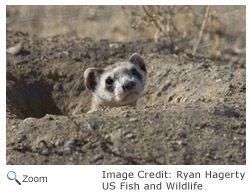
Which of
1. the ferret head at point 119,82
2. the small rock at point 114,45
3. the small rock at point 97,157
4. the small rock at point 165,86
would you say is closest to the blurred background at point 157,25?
the small rock at point 114,45

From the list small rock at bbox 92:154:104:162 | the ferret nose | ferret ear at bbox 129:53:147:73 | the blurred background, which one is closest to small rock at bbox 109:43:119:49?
the blurred background

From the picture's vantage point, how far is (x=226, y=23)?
693cm

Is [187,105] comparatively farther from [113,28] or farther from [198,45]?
[113,28]

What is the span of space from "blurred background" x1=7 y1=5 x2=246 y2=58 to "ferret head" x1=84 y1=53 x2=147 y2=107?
109cm

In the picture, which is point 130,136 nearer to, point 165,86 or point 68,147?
point 68,147

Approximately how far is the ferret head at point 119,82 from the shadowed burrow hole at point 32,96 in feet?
2.83

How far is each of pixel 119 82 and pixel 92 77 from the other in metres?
0.55

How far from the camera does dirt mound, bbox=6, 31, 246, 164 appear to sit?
12.2 ft

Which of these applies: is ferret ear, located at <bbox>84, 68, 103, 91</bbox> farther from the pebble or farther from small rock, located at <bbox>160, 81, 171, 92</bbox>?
the pebble

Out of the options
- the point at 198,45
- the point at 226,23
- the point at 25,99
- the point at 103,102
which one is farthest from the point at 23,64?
the point at 226,23

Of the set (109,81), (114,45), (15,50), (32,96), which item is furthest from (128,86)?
(15,50)

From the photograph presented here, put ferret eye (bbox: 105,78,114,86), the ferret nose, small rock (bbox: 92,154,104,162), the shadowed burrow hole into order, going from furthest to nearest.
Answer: the shadowed burrow hole → ferret eye (bbox: 105,78,114,86) → the ferret nose → small rock (bbox: 92,154,104,162)

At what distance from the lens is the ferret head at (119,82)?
5.10 metres

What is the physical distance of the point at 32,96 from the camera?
245 inches
